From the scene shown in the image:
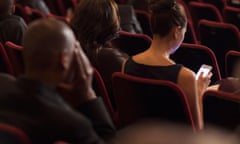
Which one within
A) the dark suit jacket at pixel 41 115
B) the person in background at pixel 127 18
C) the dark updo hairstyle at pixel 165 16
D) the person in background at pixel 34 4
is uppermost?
the dark suit jacket at pixel 41 115

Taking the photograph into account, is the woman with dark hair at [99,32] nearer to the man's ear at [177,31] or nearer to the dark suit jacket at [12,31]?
the man's ear at [177,31]

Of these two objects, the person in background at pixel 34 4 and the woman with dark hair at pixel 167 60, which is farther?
the person in background at pixel 34 4

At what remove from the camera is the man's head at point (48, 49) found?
72.2 inches

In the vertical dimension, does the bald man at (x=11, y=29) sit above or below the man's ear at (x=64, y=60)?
below

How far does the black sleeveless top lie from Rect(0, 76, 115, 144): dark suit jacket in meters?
0.77

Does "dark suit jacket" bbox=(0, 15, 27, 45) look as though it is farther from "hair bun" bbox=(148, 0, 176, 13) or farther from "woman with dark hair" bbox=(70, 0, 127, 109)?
"hair bun" bbox=(148, 0, 176, 13)

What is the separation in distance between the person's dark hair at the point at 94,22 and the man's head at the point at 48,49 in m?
0.96

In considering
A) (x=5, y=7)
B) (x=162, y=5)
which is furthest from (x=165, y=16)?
(x=5, y=7)

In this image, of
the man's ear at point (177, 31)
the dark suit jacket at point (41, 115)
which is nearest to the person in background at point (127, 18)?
the man's ear at point (177, 31)

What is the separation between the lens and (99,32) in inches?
112

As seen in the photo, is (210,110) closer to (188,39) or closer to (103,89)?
(103,89)

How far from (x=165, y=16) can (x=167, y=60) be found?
24 centimetres

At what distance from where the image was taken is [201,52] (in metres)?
3.18

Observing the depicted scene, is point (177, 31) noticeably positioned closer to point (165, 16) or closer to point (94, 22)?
point (165, 16)
